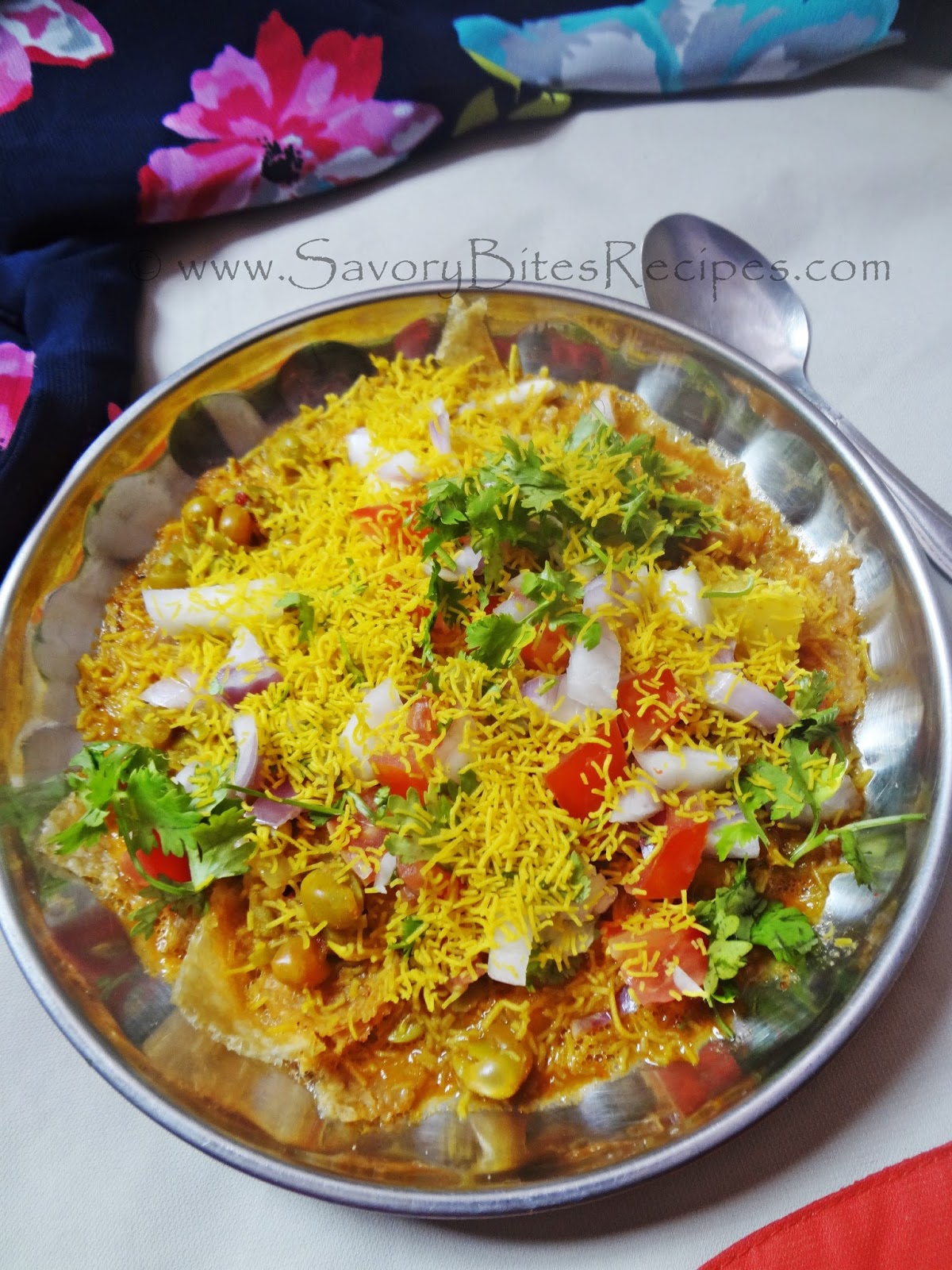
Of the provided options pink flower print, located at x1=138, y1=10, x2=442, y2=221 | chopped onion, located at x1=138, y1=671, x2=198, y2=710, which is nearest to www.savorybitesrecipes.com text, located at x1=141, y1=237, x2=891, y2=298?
pink flower print, located at x1=138, y1=10, x2=442, y2=221

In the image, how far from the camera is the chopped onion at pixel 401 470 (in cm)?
227

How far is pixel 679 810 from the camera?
1.88 m

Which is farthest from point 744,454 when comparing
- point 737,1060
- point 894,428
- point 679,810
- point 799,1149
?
point 799,1149

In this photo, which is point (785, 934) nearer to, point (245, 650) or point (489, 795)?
point (489, 795)

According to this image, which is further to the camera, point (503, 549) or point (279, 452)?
point (279, 452)

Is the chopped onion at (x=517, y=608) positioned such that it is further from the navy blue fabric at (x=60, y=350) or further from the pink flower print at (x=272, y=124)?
the pink flower print at (x=272, y=124)

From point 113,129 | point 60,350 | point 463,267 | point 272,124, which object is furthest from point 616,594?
point 113,129

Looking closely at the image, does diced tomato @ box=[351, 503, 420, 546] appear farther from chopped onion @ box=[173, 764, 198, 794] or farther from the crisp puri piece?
chopped onion @ box=[173, 764, 198, 794]

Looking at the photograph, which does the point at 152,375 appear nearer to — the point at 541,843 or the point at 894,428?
the point at 541,843

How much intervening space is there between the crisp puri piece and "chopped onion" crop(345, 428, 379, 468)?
0.19 m

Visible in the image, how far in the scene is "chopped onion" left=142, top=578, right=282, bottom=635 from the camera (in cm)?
216

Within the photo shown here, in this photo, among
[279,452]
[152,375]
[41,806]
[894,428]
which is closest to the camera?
[41,806]

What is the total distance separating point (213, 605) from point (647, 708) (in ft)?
3.52

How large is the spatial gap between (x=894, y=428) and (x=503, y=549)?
A: 1.39 meters
